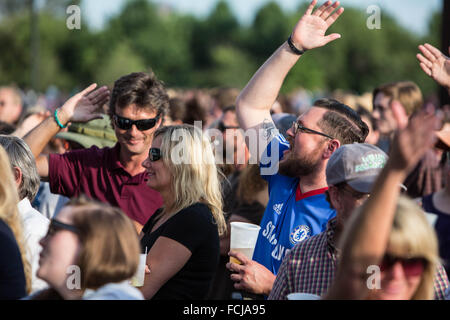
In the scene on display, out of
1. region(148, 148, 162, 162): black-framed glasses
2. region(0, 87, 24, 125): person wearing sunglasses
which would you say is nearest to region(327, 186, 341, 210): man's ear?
region(148, 148, 162, 162): black-framed glasses

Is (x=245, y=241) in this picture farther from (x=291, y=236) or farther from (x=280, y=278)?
(x=280, y=278)

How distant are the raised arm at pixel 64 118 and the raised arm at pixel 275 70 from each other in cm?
143

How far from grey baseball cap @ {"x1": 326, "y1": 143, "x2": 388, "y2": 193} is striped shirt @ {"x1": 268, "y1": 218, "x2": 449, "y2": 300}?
0.20 metres

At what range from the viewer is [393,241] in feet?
6.98

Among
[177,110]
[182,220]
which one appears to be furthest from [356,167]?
[177,110]

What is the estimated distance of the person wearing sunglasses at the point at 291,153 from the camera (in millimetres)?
3319

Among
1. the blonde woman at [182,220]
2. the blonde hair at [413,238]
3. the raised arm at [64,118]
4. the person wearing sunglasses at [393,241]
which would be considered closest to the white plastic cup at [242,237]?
the blonde woman at [182,220]

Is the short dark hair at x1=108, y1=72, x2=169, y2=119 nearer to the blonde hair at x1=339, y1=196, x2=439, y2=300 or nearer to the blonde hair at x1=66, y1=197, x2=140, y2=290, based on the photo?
the blonde hair at x1=66, y1=197, x2=140, y2=290

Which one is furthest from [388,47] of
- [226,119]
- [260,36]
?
[226,119]

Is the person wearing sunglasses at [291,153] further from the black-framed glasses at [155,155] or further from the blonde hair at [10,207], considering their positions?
the blonde hair at [10,207]

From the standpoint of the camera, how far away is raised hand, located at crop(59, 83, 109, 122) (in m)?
4.71

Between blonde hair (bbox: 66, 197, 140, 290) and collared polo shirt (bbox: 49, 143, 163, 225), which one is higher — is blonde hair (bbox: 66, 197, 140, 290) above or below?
above

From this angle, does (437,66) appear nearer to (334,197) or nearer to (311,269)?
(334,197)
